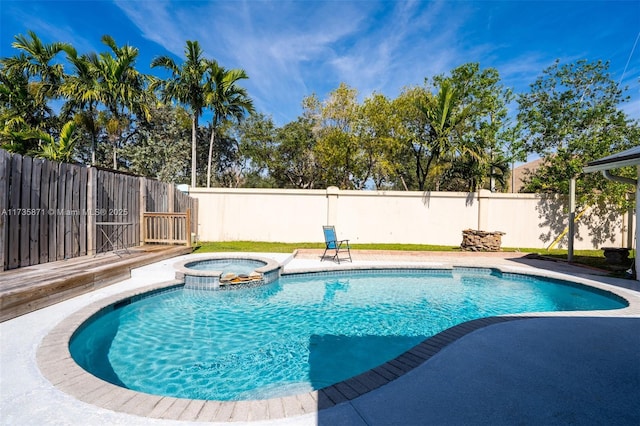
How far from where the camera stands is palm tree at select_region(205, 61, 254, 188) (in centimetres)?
1430

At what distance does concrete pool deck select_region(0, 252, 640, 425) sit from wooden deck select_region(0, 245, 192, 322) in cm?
22

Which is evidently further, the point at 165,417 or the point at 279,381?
the point at 279,381

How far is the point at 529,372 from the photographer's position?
8.66 ft

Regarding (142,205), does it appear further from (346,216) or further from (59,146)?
(346,216)

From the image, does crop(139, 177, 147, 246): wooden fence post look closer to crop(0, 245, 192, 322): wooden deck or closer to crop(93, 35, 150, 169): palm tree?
crop(0, 245, 192, 322): wooden deck

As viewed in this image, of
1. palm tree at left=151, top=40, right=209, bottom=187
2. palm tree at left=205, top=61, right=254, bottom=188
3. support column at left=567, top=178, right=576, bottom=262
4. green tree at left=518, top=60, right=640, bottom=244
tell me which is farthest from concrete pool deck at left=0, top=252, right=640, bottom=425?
palm tree at left=205, top=61, right=254, bottom=188

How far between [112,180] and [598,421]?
9.70 m

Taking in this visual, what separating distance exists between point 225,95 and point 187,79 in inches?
68.9

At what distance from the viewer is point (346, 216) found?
12.5m

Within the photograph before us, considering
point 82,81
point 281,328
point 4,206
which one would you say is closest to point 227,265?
point 281,328

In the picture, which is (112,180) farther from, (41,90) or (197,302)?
(41,90)

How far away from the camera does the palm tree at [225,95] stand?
14305 millimetres

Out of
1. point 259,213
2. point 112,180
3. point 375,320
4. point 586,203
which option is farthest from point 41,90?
point 586,203

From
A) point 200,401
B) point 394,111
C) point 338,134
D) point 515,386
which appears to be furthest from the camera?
point 338,134
